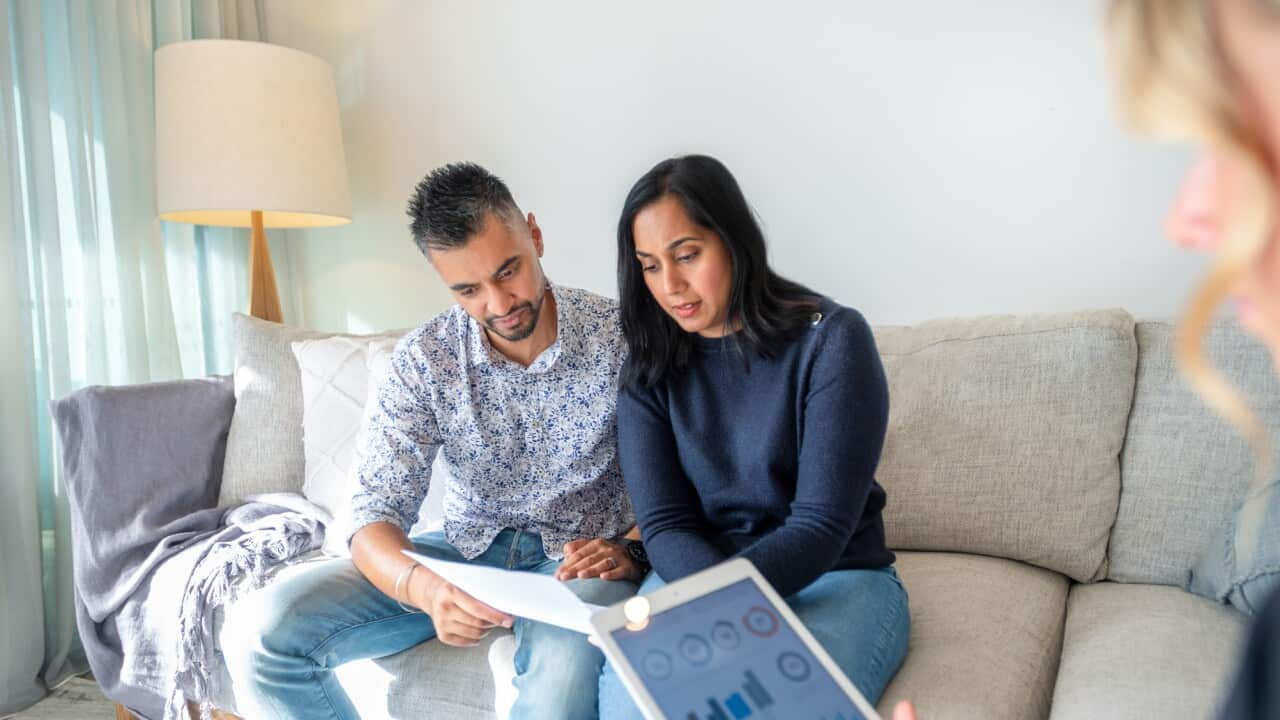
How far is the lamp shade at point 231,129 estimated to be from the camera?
217cm

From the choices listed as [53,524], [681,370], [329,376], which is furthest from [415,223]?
[53,524]

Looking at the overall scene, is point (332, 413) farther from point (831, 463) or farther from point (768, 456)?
point (831, 463)

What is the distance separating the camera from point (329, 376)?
192 cm

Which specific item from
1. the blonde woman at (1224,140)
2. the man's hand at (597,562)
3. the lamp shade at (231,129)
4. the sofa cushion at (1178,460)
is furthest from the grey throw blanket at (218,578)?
the blonde woman at (1224,140)

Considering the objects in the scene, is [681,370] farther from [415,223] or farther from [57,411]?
[57,411]

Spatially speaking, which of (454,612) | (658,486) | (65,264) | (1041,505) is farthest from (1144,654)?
(65,264)

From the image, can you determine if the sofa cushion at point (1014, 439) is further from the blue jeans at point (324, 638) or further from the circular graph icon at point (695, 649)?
the circular graph icon at point (695, 649)

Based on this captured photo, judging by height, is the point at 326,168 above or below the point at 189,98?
below

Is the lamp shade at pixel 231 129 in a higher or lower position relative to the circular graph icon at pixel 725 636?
higher

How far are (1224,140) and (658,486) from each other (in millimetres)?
1051

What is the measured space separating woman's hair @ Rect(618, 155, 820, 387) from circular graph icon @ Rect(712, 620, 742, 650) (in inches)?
21.8

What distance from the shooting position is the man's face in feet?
4.50

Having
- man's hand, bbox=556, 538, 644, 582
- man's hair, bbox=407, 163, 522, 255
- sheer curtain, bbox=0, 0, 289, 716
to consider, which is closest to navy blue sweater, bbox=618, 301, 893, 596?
man's hand, bbox=556, 538, 644, 582

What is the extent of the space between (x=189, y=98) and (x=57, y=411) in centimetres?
81
